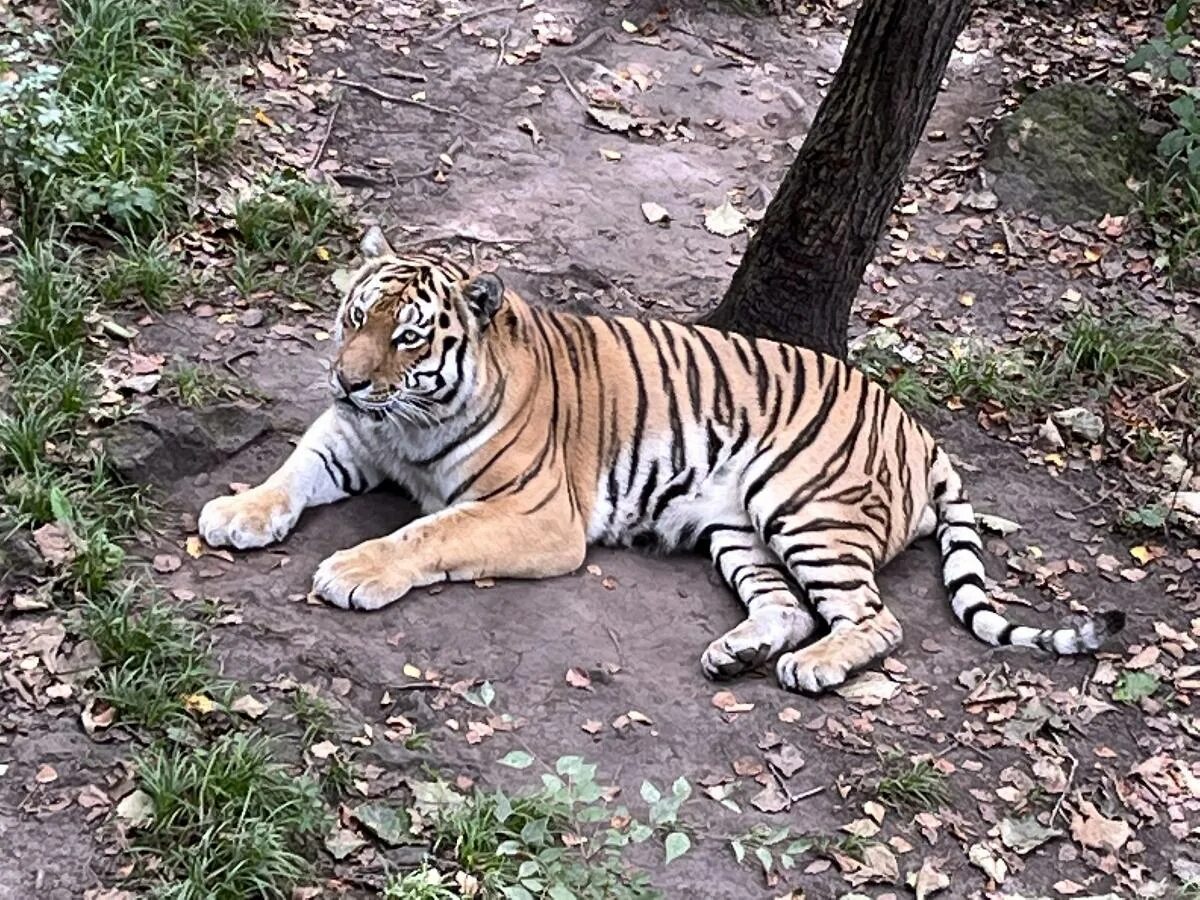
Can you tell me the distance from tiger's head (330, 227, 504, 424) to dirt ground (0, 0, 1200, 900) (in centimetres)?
51

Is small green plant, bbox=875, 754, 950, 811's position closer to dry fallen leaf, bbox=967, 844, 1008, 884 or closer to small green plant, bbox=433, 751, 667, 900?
dry fallen leaf, bbox=967, 844, 1008, 884

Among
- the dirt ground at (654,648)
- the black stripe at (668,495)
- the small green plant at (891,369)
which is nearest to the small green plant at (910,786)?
the dirt ground at (654,648)

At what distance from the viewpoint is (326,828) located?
147 inches

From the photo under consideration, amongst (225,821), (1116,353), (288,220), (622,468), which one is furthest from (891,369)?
(225,821)

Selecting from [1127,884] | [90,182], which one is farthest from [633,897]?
[90,182]

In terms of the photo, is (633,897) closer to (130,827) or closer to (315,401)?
(130,827)

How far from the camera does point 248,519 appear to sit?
4.68 meters

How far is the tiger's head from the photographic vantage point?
464 centimetres

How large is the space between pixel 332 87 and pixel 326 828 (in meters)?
4.77

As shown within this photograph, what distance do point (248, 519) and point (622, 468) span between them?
133cm

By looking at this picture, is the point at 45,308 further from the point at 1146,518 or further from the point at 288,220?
the point at 1146,518

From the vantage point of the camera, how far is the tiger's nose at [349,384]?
460cm

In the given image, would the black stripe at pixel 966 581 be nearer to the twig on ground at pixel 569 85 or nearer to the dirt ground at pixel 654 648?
the dirt ground at pixel 654 648

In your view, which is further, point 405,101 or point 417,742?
point 405,101
